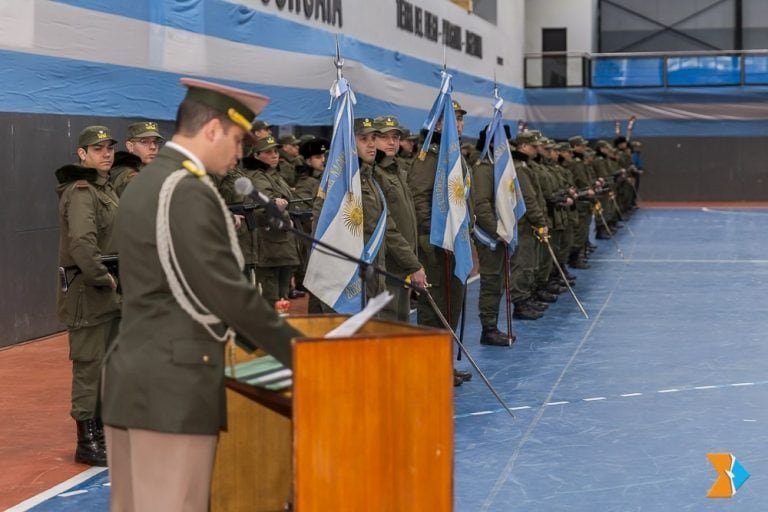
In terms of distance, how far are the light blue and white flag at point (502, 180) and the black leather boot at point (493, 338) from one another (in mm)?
713

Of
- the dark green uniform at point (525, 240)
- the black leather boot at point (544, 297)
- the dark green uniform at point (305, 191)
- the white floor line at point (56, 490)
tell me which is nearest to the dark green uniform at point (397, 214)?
the white floor line at point (56, 490)

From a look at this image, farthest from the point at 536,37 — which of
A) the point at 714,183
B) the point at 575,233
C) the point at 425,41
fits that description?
the point at 575,233

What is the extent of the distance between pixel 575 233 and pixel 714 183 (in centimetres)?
1773

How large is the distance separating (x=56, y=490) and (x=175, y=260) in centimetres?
285

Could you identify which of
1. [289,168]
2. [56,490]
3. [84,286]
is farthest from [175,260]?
[289,168]

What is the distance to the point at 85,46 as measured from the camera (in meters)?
9.82

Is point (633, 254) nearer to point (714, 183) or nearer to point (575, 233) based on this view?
point (575, 233)

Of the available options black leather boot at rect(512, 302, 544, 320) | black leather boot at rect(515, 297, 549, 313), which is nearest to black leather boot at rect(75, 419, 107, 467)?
black leather boot at rect(512, 302, 544, 320)

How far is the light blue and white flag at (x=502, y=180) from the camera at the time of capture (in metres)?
9.66

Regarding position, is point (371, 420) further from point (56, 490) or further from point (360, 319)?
point (56, 490)

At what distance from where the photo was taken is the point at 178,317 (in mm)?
3236

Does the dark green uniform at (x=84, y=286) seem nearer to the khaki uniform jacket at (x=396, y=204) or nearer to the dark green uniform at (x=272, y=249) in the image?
the khaki uniform jacket at (x=396, y=204)

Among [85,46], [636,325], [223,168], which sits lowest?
[636,325]

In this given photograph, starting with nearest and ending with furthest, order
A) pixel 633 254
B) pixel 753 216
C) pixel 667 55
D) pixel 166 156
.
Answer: pixel 166 156
pixel 633 254
pixel 753 216
pixel 667 55
